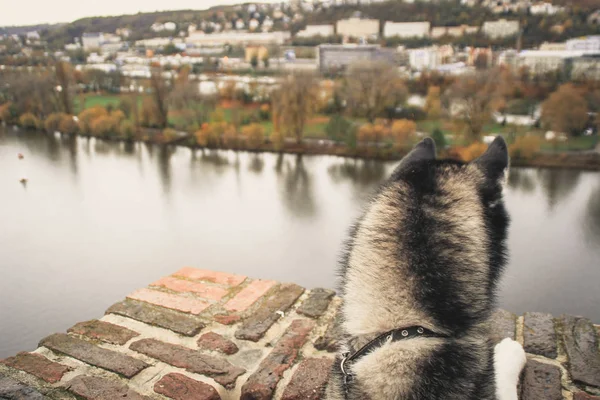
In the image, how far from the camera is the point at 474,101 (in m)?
8.85

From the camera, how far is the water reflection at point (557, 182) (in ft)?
20.8

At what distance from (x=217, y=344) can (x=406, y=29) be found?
64.1ft

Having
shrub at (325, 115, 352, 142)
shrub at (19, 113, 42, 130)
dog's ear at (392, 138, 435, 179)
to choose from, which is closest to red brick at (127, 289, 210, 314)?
dog's ear at (392, 138, 435, 179)

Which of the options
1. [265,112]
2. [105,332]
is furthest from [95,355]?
[265,112]

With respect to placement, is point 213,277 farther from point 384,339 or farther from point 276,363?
point 384,339

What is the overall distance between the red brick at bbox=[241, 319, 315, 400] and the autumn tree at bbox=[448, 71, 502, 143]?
756 centimetres

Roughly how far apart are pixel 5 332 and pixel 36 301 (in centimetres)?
51

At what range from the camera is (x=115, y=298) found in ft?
12.4

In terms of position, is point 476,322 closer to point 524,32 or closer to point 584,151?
point 584,151

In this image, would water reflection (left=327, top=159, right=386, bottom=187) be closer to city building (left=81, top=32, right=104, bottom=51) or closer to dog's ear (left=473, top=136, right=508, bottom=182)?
dog's ear (left=473, top=136, right=508, bottom=182)

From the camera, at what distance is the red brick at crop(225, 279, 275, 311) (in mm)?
1380

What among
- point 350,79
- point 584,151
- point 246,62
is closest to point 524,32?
point 350,79

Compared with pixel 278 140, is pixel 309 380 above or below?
above

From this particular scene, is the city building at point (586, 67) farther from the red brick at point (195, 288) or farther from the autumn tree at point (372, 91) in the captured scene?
the red brick at point (195, 288)
